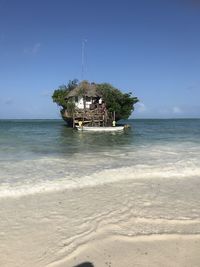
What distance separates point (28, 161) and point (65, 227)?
330 inches

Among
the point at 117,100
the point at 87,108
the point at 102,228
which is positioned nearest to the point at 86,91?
the point at 87,108

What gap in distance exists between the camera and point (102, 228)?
5574 millimetres

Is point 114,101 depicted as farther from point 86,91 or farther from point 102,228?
point 102,228

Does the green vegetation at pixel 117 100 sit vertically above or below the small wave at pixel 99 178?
above

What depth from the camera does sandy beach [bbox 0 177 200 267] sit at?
4.48 m

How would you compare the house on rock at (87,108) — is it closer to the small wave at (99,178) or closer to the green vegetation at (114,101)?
the green vegetation at (114,101)

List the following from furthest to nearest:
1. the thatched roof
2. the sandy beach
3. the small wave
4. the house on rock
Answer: the thatched roof
the house on rock
the small wave
the sandy beach

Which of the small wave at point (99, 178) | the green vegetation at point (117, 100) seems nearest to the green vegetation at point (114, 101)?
the green vegetation at point (117, 100)

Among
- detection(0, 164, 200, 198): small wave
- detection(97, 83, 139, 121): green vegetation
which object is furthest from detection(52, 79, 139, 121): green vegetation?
detection(0, 164, 200, 198): small wave

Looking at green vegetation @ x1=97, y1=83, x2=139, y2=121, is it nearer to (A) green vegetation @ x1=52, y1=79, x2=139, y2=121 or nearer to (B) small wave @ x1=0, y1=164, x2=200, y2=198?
(A) green vegetation @ x1=52, y1=79, x2=139, y2=121

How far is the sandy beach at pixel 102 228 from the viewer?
4.48 meters

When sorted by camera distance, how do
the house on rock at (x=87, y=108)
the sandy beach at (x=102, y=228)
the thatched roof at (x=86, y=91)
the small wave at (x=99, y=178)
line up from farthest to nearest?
1. the thatched roof at (x=86, y=91)
2. the house on rock at (x=87, y=108)
3. the small wave at (x=99, y=178)
4. the sandy beach at (x=102, y=228)

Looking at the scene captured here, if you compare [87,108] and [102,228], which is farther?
[87,108]

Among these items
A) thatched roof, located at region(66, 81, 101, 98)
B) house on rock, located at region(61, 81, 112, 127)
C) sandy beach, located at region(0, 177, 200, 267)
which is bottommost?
sandy beach, located at region(0, 177, 200, 267)
